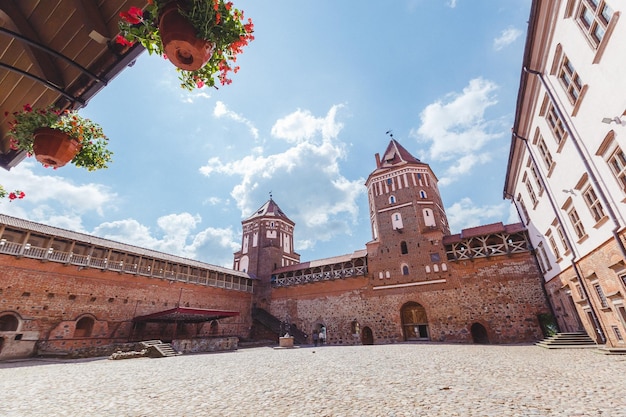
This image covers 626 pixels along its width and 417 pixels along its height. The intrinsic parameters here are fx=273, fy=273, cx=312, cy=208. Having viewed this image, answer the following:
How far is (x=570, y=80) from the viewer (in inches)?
305

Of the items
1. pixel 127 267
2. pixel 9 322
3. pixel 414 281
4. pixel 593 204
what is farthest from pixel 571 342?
pixel 9 322

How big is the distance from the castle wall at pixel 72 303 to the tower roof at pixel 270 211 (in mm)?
12604

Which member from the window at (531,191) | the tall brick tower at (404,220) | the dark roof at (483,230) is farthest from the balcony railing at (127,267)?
the window at (531,191)

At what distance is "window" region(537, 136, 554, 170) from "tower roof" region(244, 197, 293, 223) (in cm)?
2534

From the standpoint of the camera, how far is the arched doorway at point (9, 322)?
13.8 m

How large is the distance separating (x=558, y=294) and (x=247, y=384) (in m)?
15.4

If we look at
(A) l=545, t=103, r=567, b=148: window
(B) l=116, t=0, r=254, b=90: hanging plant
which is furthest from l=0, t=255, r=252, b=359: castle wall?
(A) l=545, t=103, r=567, b=148: window

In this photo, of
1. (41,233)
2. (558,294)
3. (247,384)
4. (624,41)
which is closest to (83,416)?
(247,384)

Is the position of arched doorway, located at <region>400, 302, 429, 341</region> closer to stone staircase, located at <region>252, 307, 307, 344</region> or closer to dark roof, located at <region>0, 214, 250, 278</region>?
stone staircase, located at <region>252, 307, 307, 344</region>

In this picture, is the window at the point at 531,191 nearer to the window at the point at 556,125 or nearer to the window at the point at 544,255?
the window at the point at 544,255

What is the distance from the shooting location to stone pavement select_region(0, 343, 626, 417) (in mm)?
4086

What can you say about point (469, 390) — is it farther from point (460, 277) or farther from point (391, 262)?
point (391, 262)

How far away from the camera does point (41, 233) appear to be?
15641 mm

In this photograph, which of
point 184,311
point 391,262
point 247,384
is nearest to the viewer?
point 247,384
